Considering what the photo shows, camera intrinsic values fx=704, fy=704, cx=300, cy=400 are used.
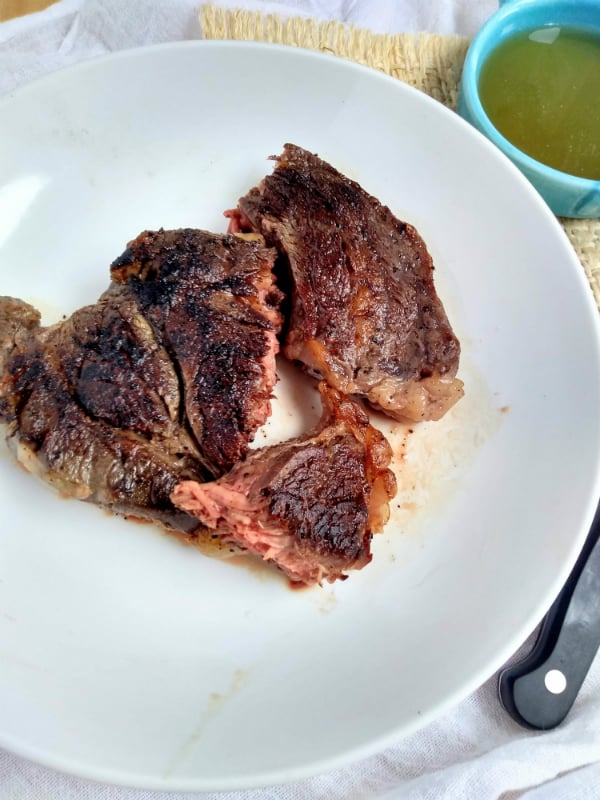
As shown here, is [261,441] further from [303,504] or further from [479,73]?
[479,73]

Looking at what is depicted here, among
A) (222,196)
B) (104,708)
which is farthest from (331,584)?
(222,196)

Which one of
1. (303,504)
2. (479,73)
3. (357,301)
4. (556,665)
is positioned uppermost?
(479,73)

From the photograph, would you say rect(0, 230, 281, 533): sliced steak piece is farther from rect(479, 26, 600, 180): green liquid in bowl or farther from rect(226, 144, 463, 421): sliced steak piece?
rect(479, 26, 600, 180): green liquid in bowl

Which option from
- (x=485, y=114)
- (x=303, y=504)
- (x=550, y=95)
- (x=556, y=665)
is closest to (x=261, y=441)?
(x=303, y=504)

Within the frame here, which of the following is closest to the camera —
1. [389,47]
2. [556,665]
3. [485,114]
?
[556,665]

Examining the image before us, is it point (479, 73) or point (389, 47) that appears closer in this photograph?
point (479, 73)

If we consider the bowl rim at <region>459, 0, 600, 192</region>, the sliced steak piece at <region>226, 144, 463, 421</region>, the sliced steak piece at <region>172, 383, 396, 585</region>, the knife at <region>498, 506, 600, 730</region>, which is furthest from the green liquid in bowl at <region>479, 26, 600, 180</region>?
the knife at <region>498, 506, 600, 730</region>

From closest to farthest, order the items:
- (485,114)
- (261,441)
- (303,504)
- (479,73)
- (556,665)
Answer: (303,504) → (556,665) → (261,441) → (485,114) → (479,73)
